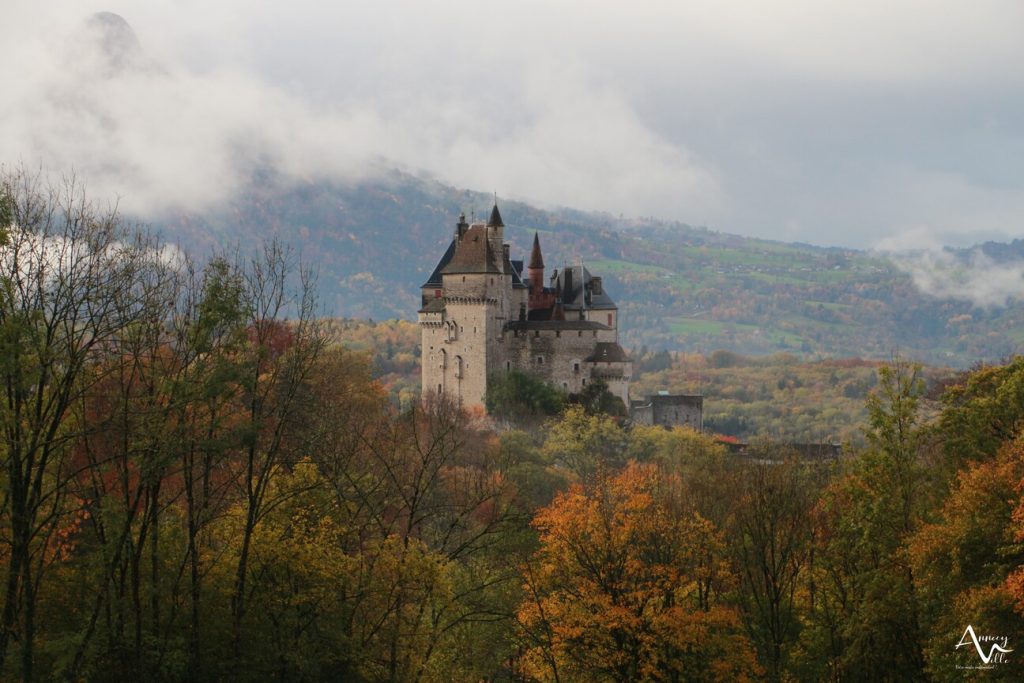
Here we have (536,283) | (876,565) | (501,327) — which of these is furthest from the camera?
(536,283)

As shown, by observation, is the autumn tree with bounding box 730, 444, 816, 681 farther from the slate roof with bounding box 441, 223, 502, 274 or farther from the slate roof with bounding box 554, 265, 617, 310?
the slate roof with bounding box 554, 265, 617, 310

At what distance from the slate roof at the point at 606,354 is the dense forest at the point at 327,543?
49.8 m

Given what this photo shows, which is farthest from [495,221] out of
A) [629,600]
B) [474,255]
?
[629,600]

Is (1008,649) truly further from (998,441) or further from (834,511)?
(834,511)

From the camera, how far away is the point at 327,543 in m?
31.5

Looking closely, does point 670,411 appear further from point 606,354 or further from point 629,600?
point 629,600

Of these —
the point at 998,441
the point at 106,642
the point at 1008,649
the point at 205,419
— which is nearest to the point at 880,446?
the point at 998,441

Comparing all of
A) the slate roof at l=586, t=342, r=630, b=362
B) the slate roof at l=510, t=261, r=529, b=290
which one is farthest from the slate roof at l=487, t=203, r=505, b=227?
the slate roof at l=586, t=342, r=630, b=362

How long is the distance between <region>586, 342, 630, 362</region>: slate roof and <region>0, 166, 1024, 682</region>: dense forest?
4980cm

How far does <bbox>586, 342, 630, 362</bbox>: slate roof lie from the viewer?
89500 millimetres

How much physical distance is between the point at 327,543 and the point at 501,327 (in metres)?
57.9

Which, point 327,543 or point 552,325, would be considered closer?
point 327,543

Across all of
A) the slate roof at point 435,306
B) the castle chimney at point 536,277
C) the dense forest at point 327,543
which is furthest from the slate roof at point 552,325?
the dense forest at point 327,543

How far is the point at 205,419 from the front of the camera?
3175cm
